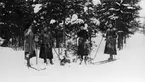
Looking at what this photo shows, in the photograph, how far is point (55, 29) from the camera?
2064 centimetres

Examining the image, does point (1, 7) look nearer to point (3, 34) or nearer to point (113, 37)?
point (3, 34)

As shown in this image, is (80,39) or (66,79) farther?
(80,39)

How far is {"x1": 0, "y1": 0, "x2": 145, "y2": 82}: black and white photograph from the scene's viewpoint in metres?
9.52

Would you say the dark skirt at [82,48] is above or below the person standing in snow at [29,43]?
below

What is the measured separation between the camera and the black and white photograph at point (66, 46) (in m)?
9.52

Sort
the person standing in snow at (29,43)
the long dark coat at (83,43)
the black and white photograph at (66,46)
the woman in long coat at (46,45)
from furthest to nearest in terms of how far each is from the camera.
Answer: the long dark coat at (83,43)
the woman in long coat at (46,45)
the person standing in snow at (29,43)
the black and white photograph at (66,46)

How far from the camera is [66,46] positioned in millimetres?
17938

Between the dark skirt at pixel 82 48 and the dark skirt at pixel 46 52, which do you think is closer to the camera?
the dark skirt at pixel 46 52

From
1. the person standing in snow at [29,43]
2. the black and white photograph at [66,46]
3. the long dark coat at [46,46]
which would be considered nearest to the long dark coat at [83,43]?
the black and white photograph at [66,46]

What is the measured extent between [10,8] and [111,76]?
14.8 metres

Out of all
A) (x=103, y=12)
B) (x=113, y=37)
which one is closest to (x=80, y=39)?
(x=113, y=37)

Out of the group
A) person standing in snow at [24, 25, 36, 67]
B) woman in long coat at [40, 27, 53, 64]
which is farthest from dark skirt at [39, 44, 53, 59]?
person standing in snow at [24, 25, 36, 67]

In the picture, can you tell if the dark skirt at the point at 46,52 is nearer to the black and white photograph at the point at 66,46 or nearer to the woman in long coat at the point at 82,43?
the black and white photograph at the point at 66,46

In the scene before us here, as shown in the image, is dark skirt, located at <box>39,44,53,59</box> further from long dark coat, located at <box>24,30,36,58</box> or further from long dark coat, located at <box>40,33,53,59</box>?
long dark coat, located at <box>24,30,36,58</box>
